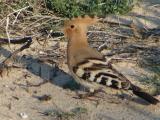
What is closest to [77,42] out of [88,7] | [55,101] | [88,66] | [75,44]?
[75,44]

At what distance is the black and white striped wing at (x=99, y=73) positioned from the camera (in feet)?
17.1

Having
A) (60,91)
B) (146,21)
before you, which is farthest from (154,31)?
(60,91)

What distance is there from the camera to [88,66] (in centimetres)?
534

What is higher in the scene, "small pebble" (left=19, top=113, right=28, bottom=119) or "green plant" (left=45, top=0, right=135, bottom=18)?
"green plant" (left=45, top=0, right=135, bottom=18)

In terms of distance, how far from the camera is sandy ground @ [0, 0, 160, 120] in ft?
A: 17.2

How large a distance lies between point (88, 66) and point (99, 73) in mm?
128

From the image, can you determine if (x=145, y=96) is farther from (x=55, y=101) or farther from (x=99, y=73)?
(x=55, y=101)

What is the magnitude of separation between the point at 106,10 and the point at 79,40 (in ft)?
5.55

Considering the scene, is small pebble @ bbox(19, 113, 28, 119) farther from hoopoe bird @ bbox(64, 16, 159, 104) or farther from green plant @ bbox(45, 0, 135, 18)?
green plant @ bbox(45, 0, 135, 18)

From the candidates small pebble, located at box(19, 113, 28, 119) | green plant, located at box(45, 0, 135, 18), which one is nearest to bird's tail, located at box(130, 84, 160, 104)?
small pebble, located at box(19, 113, 28, 119)

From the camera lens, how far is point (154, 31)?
6.85m

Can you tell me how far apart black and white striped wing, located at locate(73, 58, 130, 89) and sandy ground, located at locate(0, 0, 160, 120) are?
10.0 inches

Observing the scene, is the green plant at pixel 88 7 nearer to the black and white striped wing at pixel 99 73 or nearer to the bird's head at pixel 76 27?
the bird's head at pixel 76 27

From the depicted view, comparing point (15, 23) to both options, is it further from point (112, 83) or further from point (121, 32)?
point (112, 83)
